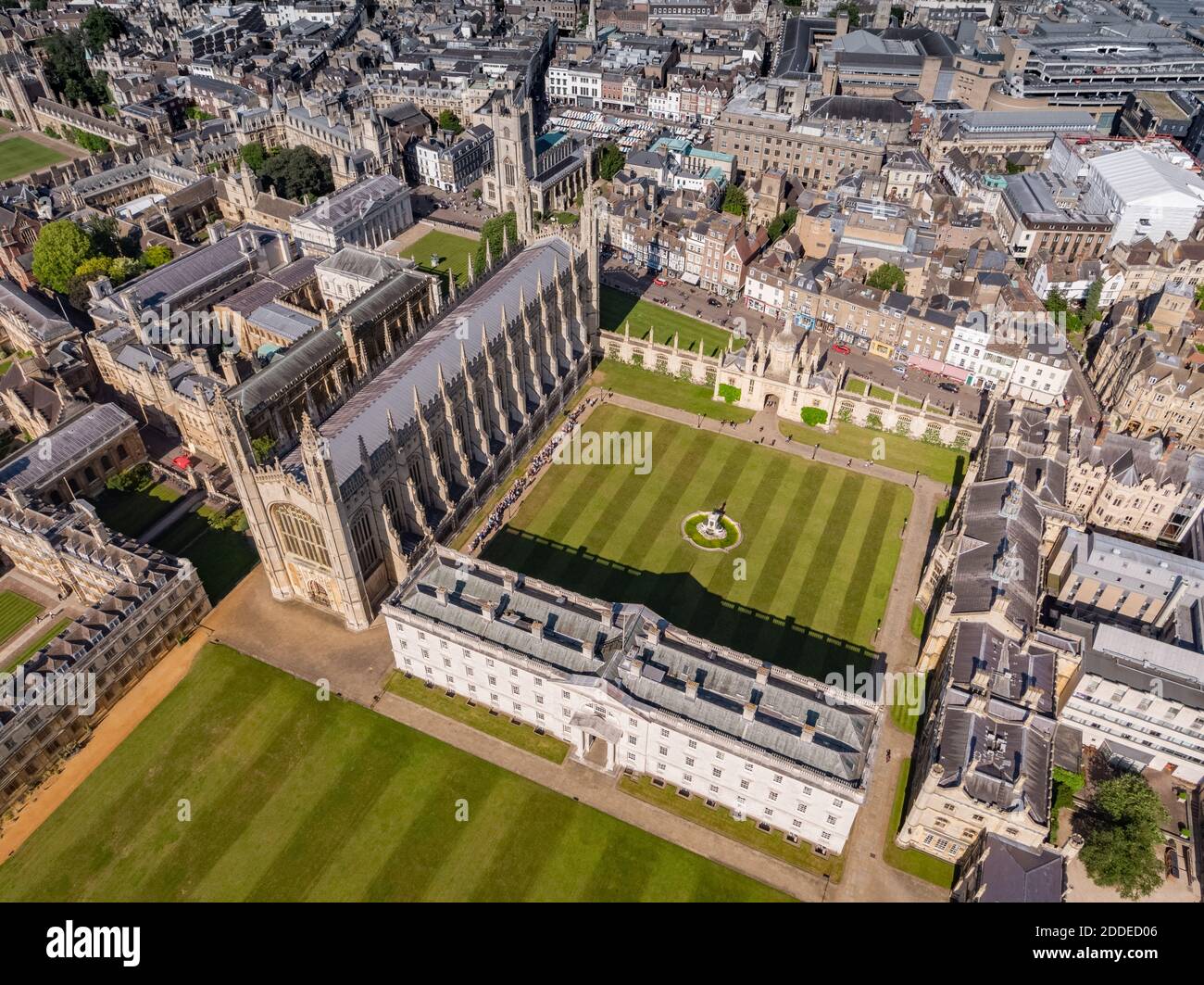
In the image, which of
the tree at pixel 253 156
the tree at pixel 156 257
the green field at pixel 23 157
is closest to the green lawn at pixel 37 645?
the tree at pixel 156 257

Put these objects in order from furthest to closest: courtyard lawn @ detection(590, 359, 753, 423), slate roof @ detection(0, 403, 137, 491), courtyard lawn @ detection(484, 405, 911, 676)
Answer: courtyard lawn @ detection(590, 359, 753, 423), slate roof @ detection(0, 403, 137, 491), courtyard lawn @ detection(484, 405, 911, 676)

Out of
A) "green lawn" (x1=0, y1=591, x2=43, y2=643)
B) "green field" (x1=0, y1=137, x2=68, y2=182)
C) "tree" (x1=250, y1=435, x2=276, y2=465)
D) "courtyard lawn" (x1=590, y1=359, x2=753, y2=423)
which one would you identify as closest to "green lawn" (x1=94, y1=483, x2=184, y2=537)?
"green lawn" (x1=0, y1=591, x2=43, y2=643)

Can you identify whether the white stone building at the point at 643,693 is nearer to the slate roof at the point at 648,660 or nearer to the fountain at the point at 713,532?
the slate roof at the point at 648,660

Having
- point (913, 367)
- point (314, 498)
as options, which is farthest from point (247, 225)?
point (913, 367)

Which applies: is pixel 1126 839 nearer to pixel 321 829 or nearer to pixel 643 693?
pixel 643 693

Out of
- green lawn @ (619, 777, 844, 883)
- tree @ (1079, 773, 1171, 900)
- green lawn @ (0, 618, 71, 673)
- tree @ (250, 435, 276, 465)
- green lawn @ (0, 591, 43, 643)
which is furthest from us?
tree @ (250, 435, 276, 465)

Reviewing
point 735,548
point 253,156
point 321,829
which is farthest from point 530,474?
point 253,156

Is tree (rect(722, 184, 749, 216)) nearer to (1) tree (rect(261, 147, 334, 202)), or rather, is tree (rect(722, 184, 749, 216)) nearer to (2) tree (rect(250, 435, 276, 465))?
(1) tree (rect(261, 147, 334, 202))

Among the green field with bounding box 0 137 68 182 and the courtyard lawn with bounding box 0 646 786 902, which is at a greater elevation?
the green field with bounding box 0 137 68 182
